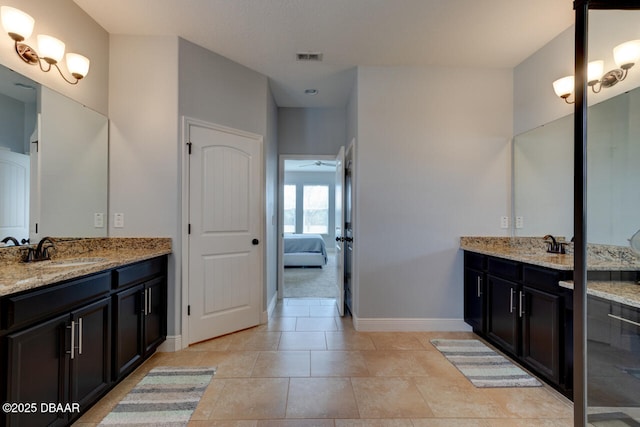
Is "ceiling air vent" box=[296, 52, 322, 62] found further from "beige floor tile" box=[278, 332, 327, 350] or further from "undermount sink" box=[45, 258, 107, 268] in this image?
"beige floor tile" box=[278, 332, 327, 350]

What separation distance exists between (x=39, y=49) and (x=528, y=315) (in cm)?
392

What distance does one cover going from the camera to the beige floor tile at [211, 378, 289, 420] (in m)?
1.73

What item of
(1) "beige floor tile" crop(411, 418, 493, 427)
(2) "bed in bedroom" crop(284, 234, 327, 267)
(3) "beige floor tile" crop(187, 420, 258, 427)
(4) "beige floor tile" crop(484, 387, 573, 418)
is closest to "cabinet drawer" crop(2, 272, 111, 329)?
(3) "beige floor tile" crop(187, 420, 258, 427)

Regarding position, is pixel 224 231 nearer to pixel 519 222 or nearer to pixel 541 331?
pixel 541 331

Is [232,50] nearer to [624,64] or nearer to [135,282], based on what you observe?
[135,282]

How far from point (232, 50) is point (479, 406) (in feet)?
11.4

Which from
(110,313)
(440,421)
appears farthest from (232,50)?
(440,421)

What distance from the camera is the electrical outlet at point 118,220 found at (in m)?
2.54

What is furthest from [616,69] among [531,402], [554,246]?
[531,402]

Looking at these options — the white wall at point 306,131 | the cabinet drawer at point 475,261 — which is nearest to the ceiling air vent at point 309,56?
the white wall at point 306,131

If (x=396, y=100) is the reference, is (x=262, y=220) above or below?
below

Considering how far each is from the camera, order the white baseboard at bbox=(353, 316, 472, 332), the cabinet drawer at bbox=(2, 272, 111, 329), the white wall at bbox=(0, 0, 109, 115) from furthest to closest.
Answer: the white baseboard at bbox=(353, 316, 472, 332) < the white wall at bbox=(0, 0, 109, 115) < the cabinet drawer at bbox=(2, 272, 111, 329)

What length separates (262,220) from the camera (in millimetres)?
3197

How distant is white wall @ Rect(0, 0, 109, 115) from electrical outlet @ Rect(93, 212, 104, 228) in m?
0.89
